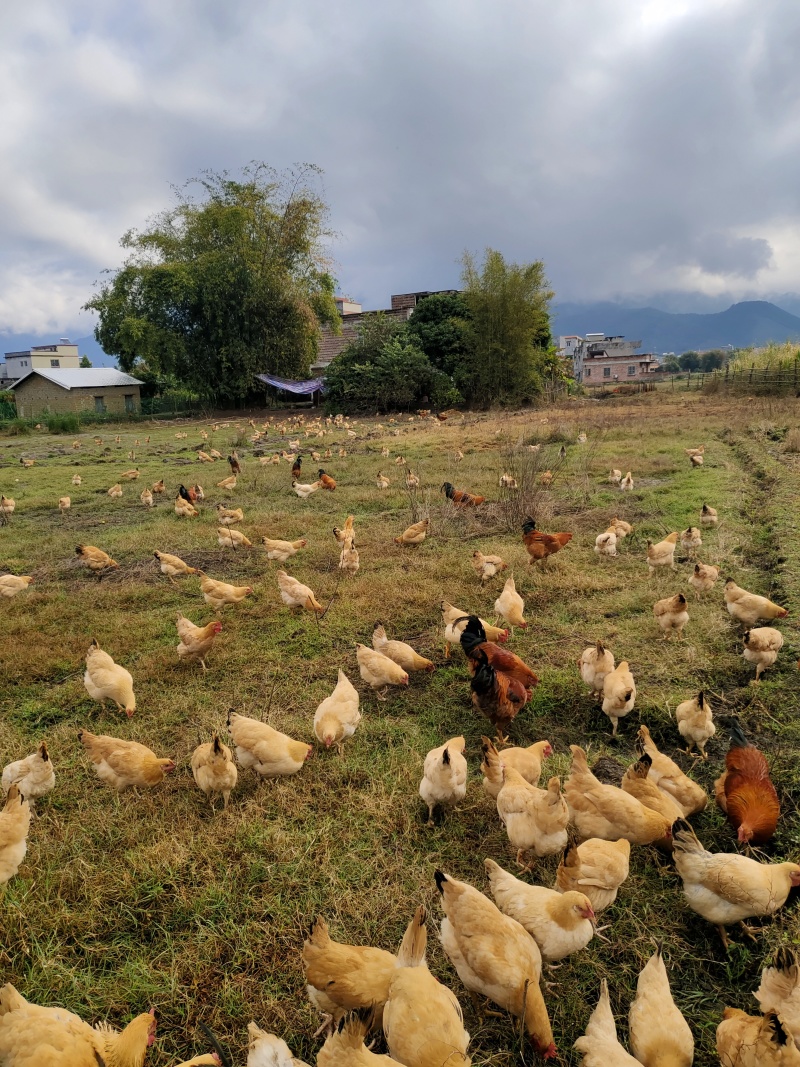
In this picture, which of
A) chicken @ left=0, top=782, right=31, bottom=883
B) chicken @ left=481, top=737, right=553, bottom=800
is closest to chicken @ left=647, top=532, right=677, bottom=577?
chicken @ left=481, top=737, right=553, bottom=800

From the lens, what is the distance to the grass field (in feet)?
8.34

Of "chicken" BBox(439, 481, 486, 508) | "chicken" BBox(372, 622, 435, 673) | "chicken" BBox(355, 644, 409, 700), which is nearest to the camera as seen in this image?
"chicken" BBox(355, 644, 409, 700)

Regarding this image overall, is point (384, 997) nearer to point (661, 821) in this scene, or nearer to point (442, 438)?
point (661, 821)

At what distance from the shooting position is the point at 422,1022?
1964 millimetres

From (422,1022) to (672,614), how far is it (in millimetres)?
4001

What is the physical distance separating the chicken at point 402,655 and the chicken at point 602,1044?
2.88m

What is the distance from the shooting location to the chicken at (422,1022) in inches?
75.4

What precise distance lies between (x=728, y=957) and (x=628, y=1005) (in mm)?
547

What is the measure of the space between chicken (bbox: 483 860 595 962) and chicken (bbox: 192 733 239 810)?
1814 millimetres

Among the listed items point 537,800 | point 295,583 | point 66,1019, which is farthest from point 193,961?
point 295,583

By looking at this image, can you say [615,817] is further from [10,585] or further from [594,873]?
[10,585]

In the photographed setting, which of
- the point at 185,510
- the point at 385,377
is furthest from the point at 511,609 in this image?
the point at 385,377

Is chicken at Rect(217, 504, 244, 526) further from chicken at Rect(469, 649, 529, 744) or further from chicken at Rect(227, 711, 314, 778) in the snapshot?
chicken at Rect(469, 649, 529, 744)

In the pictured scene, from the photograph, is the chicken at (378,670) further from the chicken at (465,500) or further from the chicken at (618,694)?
the chicken at (465,500)
